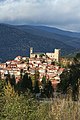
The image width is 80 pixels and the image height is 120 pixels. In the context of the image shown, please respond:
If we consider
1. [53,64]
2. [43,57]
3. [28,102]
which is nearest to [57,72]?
[53,64]

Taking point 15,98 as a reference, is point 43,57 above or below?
below

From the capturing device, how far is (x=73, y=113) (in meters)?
15.6

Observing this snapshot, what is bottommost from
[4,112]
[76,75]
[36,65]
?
[36,65]

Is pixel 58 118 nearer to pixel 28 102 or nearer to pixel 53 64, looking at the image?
pixel 28 102

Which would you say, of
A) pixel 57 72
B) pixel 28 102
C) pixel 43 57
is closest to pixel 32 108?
pixel 28 102

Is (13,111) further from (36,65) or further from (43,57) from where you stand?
(43,57)

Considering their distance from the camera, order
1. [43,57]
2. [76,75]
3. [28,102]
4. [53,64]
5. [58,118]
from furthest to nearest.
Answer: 1. [43,57]
2. [53,64]
3. [76,75]
4. [28,102]
5. [58,118]

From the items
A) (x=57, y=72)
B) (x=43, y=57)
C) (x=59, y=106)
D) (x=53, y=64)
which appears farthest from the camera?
(x=43, y=57)

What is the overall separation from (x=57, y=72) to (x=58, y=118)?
69.6 m

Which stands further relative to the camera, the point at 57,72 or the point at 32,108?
the point at 57,72

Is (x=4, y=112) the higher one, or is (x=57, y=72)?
(x=4, y=112)

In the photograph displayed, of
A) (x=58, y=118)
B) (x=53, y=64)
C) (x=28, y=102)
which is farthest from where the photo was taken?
(x=53, y=64)

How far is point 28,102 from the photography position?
17469 millimetres

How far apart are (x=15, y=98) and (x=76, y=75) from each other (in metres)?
37.1
